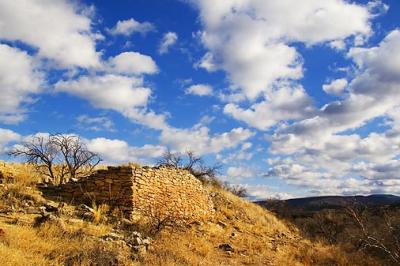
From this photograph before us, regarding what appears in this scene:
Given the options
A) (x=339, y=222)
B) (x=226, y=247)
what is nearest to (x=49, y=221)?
(x=226, y=247)

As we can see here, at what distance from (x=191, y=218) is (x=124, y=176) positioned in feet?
16.4

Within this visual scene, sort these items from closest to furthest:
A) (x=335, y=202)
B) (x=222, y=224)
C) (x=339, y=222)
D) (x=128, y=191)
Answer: (x=128, y=191) < (x=335, y=202) < (x=222, y=224) < (x=339, y=222)

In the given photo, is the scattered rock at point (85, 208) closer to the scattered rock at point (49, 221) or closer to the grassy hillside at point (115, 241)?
the grassy hillside at point (115, 241)

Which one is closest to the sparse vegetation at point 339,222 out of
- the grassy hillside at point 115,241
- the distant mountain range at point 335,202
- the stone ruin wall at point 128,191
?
the distant mountain range at point 335,202

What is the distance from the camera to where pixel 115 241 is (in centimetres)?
1322

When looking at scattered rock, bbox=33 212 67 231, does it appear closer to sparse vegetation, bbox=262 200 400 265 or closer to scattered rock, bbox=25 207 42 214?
scattered rock, bbox=25 207 42 214

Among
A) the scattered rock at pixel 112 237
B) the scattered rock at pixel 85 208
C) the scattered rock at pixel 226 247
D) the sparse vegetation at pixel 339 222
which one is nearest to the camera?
the scattered rock at pixel 112 237

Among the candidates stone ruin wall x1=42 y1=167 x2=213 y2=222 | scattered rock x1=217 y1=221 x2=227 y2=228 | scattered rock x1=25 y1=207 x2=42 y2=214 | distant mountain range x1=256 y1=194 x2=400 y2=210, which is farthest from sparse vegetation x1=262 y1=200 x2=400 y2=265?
scattered rock x1=25 y1=207 x2=42 y2=214

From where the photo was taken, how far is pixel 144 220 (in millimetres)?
17094

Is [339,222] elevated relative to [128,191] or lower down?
lower down

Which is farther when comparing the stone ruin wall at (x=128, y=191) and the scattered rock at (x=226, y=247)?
the stone ruin wall at (x=128, y=191)

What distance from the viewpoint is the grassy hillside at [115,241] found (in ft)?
36.2

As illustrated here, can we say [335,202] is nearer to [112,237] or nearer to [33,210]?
[112,237]

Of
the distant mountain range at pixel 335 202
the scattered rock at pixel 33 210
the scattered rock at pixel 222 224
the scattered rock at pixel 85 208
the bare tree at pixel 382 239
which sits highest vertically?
the distant mountain range at pixel 335 202
